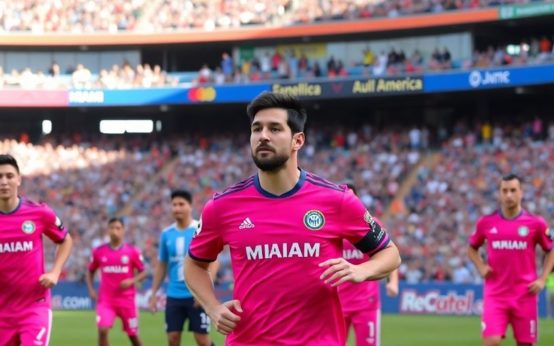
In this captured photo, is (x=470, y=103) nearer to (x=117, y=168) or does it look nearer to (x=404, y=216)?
(x=404, y=216)

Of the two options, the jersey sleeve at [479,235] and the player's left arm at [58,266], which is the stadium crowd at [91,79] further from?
the player's left arm at [58,266]

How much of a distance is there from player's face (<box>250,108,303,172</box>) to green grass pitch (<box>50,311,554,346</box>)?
49.3 feet

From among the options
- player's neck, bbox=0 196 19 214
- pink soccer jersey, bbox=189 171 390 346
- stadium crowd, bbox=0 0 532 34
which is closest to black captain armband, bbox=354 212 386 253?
pink soccer jersey, bbox=189 171 390 346

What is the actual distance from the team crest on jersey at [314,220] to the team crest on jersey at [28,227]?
4802mm

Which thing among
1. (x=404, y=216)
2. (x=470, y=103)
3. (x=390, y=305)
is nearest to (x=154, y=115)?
(x=470, y=103)

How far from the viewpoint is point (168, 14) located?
5094 cm

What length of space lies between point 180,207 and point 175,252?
771 millimetres

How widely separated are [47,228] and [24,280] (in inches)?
24.1

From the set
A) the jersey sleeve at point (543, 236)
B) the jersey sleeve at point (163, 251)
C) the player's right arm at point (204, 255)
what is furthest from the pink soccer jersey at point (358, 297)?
the player's right arm at point (204, 255)

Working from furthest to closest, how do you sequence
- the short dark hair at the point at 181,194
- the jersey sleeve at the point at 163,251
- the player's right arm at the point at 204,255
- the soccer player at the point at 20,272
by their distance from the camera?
the jersey sleeve at the point at 163,251
the short dark hair at the point at 181,194
the soccer player at the point at 20,272
the player's right arm at the point at 204,255

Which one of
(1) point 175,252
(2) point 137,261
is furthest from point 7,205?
(2) point 137,261

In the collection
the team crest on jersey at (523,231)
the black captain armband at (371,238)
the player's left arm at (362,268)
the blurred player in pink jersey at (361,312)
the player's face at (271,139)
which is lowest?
the blurred player in pink jersey at (361,312)

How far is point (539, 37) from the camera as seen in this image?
151ft

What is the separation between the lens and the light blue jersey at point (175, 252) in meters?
15.0
